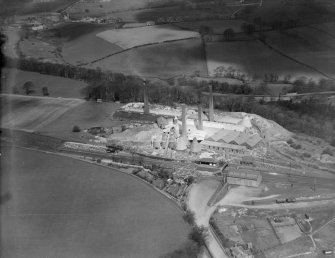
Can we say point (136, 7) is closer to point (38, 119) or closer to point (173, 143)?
point (38, 119)

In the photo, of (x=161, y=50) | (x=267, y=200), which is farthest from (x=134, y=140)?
(x=161, y=50)

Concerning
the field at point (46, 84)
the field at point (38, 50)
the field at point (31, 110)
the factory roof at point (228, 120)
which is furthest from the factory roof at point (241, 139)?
the field at point (38, 50)

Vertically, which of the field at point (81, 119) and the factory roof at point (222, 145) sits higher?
the field at point (81, 119)

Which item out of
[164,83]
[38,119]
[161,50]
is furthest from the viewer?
[161,50]

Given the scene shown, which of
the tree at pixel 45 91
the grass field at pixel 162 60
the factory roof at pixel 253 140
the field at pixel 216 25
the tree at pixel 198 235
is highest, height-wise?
the field at pixel 216 25

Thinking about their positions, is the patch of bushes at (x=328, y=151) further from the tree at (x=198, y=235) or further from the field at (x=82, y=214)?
the tree at (x=198, y=235)

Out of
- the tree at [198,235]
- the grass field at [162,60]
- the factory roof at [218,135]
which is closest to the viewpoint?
the tree at [198,235]
